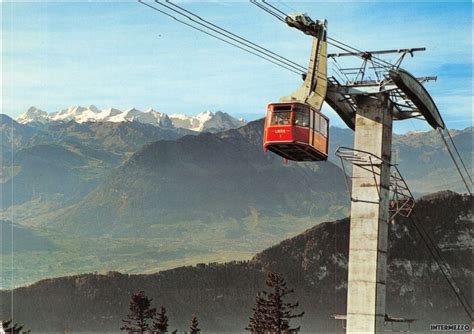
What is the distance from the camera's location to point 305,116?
46.7 m

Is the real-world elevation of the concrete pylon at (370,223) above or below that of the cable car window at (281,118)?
below

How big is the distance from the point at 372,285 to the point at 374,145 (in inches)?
298

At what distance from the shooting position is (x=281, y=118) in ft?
155

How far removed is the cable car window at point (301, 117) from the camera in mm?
46625

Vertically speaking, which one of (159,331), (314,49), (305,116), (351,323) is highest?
(314,49)

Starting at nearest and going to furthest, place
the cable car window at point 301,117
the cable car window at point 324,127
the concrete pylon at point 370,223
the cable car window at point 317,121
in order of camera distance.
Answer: the concrete pylon at point 370,223
the cable car window at point 301,117
the cable car window at point 317,121
the cable car window at point 324,127

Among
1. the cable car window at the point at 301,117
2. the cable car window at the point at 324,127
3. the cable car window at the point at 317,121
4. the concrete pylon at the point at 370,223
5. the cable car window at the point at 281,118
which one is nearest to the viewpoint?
the concrete pylon at the point at 370,223

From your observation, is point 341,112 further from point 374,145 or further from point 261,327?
point 261,327

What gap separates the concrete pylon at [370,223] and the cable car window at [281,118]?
385 cm

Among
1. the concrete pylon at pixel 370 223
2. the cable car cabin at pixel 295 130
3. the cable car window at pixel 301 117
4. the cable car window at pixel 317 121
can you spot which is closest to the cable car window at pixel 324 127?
the cable car cabin at pixel 295 130

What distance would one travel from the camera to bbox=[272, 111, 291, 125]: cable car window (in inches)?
1852

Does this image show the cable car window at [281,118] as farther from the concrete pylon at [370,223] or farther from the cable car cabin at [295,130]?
the concrete pylon at [370,223]

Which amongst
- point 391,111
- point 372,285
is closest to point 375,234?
point 372,285

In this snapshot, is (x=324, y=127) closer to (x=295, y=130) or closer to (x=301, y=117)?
(x=301, y=117)
